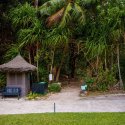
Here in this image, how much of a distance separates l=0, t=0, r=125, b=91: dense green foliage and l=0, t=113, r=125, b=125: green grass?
796cm

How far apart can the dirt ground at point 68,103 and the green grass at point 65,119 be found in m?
1.71

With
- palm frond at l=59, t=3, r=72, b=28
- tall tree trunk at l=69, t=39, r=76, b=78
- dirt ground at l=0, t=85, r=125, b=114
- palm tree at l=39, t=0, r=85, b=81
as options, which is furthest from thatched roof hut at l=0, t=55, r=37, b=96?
tall tree trunk at l=69, t=39, r=76, b=78

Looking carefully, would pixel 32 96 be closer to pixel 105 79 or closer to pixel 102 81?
pixel 102 81

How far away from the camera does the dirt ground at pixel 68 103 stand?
1902cm

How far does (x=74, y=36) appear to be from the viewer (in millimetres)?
27172

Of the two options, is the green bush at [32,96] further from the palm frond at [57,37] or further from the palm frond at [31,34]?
the palm frond at [31,34]

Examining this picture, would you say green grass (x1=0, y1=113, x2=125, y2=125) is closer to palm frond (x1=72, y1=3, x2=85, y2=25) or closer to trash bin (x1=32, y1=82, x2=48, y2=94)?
trash bin (x1=32, y1=82, x2=48, y2=94)

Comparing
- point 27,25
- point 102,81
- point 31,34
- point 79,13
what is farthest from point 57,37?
point 102,81

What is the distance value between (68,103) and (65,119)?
5.07m

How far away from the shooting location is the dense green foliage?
25.2 metres

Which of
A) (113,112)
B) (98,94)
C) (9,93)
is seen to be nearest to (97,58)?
(98,94)

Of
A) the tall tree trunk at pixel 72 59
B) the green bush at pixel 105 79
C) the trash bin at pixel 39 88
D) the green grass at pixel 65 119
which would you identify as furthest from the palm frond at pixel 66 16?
the green grass at pixel 65 119

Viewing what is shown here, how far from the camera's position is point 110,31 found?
25266 mm

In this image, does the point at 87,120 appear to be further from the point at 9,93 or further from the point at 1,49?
the point at 1,49
